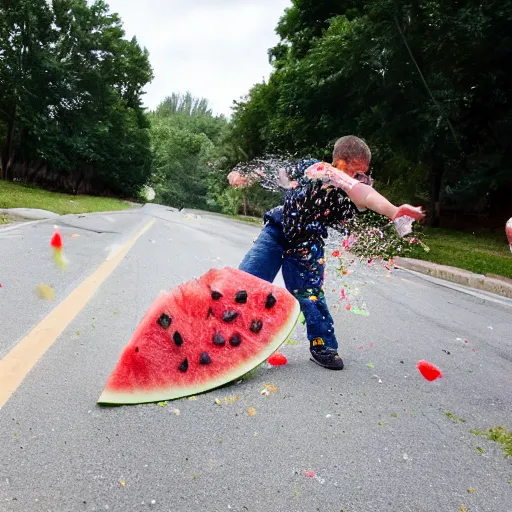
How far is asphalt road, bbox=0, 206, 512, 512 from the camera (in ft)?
5.65

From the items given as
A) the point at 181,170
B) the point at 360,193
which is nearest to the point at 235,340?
the point at 360,193

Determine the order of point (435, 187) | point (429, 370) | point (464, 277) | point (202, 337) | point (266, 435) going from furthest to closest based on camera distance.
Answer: point (435, 187), point (464, 277), point (429, 370), point (202, 337), point (266, 435)

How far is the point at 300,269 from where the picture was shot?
3.19m

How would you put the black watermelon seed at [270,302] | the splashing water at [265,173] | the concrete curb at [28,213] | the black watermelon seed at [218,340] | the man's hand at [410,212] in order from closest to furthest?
1. the man's hand at [410,212]
2. the black watermelon seed at [218,340]
3. the black watermelon seed at [270,302]
4. the splashing water at [265,173]
5. the concrete curb at [28,213]

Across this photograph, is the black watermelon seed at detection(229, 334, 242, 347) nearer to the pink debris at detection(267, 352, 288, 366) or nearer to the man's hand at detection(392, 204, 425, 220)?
the pink debris at detection(267, 352, 288, 366)

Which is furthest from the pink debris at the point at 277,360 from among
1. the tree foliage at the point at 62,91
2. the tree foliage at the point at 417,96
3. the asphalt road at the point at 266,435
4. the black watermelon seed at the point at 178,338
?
the tree foliage at the point at 62,91

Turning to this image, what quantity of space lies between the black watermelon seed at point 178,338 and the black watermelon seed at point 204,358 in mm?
131

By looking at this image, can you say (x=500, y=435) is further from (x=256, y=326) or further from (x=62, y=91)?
(x=62, y=91)

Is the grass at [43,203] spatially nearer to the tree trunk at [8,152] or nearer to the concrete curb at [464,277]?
the tree trunk at [8,152]

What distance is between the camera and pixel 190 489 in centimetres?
173

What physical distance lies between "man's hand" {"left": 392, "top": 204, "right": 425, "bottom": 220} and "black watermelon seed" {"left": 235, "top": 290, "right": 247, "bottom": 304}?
987 millimetres

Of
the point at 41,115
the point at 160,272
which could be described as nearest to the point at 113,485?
the point at 160,272

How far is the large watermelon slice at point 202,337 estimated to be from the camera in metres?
2.39

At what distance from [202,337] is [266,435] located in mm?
689
